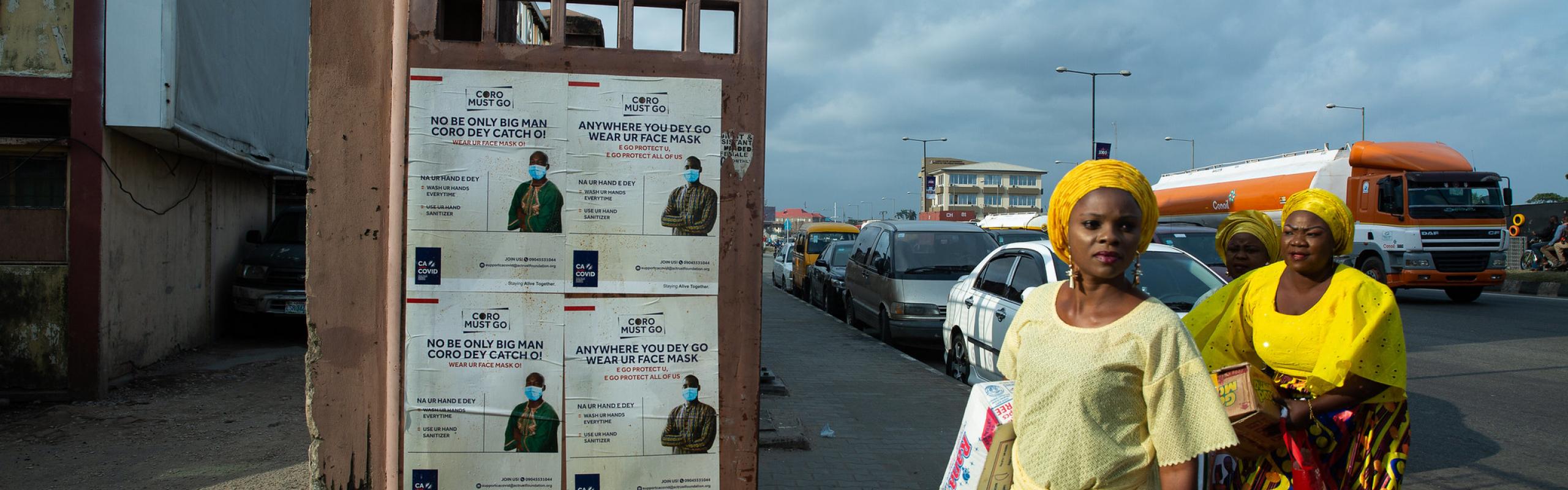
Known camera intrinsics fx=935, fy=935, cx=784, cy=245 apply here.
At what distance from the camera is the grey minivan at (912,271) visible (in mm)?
10703

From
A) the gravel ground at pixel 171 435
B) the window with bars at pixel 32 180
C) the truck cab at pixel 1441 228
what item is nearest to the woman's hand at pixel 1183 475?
the gravel ground at pixel 171 435

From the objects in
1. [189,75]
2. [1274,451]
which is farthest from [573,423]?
[189,75]

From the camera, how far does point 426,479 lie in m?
3.28

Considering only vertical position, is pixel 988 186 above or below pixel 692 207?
above

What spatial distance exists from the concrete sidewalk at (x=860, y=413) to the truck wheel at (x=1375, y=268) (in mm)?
11136

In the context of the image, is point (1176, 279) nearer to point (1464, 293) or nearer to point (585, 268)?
point (585, 268)

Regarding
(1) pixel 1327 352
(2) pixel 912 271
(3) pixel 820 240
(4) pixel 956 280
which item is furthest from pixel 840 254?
(1) pixel 1327 352

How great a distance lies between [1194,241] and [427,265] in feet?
30.5

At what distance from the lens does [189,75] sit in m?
7.66

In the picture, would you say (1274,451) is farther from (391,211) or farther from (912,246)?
(912,246)

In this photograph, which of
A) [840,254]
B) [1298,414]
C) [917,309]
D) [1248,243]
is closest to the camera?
[1298,414]

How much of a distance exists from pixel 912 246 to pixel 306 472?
7.85 meters

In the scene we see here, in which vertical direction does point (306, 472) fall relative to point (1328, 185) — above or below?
below

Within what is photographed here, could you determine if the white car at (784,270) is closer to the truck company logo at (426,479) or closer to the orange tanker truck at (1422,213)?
the orange tanker truck at (1422,213)
